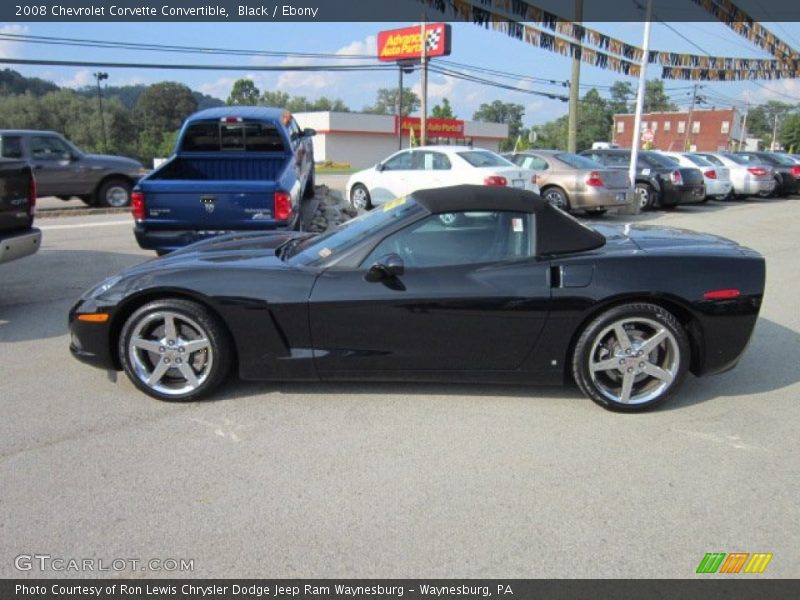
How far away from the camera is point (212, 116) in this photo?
9172 millimetres

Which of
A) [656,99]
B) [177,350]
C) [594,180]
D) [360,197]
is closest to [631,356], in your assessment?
[177,350]

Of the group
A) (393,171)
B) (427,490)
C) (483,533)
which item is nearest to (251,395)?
(427,490)

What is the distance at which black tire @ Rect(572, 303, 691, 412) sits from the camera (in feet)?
12.2

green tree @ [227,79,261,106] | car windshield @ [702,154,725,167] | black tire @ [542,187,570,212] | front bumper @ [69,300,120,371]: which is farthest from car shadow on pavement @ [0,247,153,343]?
green tree @ [227,79,261,106]

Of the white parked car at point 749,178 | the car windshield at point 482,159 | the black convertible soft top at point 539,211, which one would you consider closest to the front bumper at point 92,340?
the black convertible soft top at point 539,211

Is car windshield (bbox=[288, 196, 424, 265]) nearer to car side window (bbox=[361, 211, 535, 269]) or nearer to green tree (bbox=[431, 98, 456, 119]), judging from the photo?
car side window (bbox=[361, 211, 535, 269])

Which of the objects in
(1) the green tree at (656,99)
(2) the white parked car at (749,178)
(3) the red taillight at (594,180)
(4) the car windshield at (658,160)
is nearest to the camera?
(3) the red taillight at (594,180)

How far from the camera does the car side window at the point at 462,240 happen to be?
381 cm

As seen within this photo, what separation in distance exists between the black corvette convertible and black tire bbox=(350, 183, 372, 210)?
33.5ft

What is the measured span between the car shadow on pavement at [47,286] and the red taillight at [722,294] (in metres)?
5.04

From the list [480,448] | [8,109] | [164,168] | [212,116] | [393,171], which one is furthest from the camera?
[8,109]

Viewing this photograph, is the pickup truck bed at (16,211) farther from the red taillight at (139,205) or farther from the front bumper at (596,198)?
the front bumper at (596,198)
